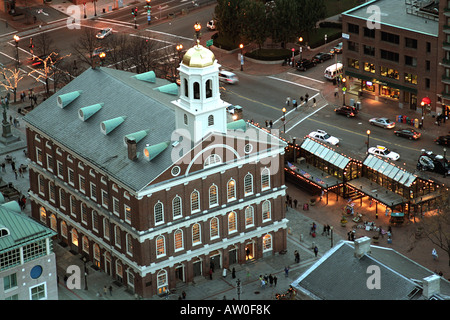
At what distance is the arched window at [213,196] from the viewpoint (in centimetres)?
14375

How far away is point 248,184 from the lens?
482 feet

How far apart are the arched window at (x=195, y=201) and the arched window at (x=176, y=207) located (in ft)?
6.10

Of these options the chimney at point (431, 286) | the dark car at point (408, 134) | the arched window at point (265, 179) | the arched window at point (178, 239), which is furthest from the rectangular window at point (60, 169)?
the dark car at point (408, 134)

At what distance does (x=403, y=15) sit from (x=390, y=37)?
4831 mm

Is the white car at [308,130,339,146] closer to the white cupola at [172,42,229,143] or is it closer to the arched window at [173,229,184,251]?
the white cupola at [172,42,229,143]

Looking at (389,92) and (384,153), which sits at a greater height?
(389,92)

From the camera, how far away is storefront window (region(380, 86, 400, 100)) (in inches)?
7692

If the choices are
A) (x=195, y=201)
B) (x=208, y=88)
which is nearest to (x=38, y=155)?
(x=195, y=201)

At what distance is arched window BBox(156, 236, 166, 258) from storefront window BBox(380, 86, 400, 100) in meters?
67.1

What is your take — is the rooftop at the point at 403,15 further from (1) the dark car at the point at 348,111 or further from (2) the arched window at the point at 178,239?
(2) the arched window at the point at 178,239

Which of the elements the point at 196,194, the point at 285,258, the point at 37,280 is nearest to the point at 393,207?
the point at 285,258

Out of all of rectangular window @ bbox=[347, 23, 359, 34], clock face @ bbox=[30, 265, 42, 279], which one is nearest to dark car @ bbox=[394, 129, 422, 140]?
rectangular window @ bbox=[347, 23, 359, 34]

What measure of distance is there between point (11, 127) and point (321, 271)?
8082cm

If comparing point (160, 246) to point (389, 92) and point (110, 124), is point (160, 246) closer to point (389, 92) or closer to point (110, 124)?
point (110, 124)
